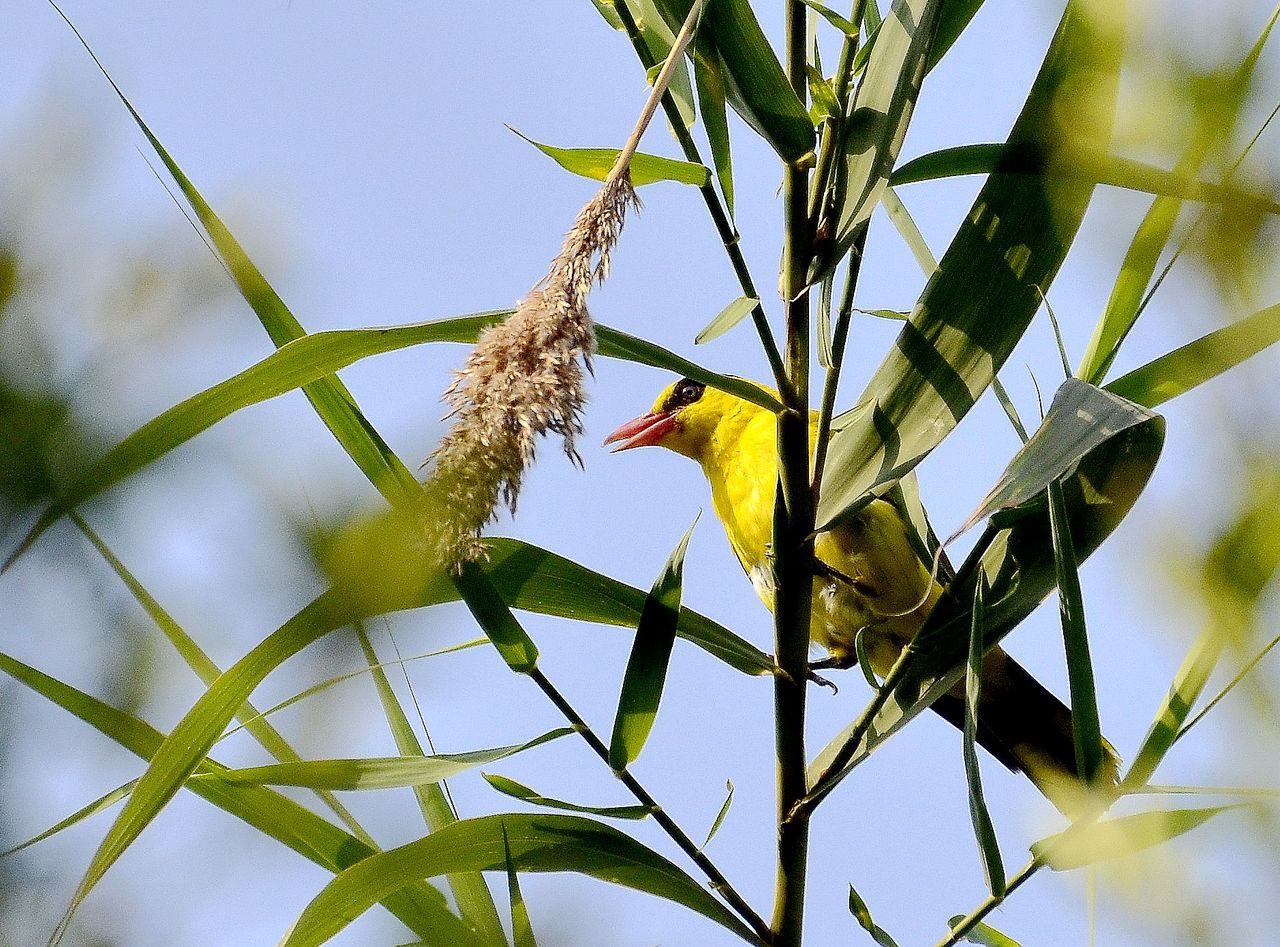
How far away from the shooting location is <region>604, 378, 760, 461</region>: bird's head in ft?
9.48

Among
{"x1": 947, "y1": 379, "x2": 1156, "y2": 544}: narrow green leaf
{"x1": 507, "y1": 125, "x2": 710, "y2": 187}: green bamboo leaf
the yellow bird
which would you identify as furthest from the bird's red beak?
{"x1": 947, "y1": 379, "x2": 1156, "y2": 544}: narrow green leaf

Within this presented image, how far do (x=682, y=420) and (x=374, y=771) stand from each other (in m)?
1.94

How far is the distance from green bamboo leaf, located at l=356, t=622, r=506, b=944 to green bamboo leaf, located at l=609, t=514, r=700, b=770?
0.21 m

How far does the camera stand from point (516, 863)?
3.64 feet

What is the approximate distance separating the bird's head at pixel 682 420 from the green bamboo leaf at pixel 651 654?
1650mm

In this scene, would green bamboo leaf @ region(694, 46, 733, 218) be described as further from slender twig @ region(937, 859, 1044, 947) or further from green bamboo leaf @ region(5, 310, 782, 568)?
slender twig @ region(937, 859, 1044, 947)

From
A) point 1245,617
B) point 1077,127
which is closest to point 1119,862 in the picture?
point 1245,617

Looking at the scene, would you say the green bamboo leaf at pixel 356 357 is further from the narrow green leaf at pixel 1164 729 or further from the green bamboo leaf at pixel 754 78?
the narrow green leaf at pixel 1164 729

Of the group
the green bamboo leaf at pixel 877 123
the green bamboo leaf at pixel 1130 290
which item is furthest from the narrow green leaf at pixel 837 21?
the green bamboo leaf at pixel 1130 290

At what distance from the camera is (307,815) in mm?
1111

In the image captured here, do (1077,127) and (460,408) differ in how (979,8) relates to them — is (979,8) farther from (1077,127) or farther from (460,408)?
(460,408)

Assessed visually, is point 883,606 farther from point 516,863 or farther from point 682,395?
point 516,863

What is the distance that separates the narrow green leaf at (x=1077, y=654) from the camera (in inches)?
36.9

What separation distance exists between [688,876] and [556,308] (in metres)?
0.66
